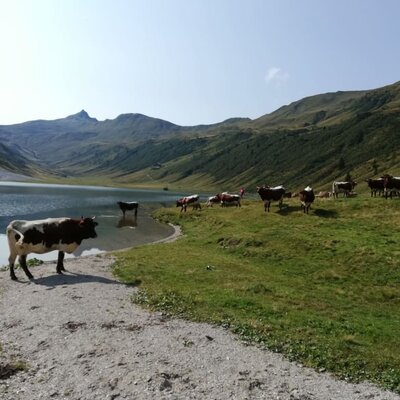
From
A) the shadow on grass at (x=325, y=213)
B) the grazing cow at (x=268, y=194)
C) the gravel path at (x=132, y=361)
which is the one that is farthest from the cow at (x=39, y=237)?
the grazing cow at (x=268, y=194)

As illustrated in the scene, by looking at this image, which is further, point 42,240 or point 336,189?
point 336,189

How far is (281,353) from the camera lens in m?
15.5

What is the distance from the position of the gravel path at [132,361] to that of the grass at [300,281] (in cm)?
131

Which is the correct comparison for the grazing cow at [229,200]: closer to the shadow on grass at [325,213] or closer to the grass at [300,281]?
the grass at [300,281]

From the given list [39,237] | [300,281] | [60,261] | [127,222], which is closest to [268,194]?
[127,222]

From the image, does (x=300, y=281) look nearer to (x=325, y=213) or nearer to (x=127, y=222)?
(x=325, y=213)

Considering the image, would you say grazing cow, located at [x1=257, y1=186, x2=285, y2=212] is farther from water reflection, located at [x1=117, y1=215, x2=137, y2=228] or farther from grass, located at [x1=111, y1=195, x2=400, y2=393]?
water reflection, located at [x1=117, y1=215, x2=137, y2=228]

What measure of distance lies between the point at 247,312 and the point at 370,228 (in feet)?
78.8

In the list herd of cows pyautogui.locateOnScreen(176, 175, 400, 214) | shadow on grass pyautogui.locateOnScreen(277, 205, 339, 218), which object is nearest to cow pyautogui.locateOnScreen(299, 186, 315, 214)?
herd of cows pyautogui.locateOnScreen(176, 175, 400, 214)

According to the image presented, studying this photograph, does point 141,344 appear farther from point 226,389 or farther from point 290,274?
point 290,274

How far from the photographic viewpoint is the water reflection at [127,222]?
65.8 meters

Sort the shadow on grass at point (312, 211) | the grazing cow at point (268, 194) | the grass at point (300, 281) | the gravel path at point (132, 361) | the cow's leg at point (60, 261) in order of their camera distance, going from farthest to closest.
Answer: the grazing cow at point (268, 194), the shadow on grass at point (312, 211), the cow's leg at point (60, 261), the grass at point (300, 281), the gravel path at point (132, 361)

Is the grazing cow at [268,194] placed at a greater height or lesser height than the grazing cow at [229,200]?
greater

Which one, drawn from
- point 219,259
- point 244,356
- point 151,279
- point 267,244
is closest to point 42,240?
point 151,279
